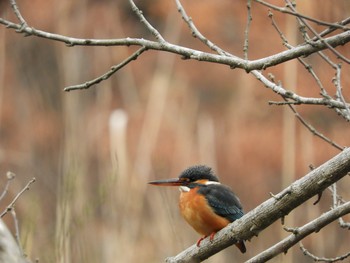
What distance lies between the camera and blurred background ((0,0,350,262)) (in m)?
4.78

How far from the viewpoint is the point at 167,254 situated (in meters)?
4.18

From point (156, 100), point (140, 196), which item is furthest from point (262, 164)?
point (140, 196)

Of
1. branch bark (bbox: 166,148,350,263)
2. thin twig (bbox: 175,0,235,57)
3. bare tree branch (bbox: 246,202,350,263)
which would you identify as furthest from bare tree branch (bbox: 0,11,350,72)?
bare tree branch (bbox: 246,202,350,263)

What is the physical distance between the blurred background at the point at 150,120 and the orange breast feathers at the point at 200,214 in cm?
72

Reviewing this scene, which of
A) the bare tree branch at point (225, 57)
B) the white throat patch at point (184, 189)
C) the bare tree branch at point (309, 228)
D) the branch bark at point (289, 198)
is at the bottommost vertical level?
the bare tree branch at point (309, 228)

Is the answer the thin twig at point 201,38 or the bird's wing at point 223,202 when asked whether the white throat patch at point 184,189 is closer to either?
the bird's wing at point 223,202

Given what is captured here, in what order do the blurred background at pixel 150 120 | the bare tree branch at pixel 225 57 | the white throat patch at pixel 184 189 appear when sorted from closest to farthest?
the bare tree branch at pixel 225 57 < the white throat patch at pixel 184 189 < the blurred background at pixel 150 120

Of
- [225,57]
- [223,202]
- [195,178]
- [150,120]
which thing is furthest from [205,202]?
[150,120]

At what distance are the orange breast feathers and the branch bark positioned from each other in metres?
0.75

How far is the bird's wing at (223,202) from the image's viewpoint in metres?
3.32

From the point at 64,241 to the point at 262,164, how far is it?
18.0ft

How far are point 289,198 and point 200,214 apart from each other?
1.20 m

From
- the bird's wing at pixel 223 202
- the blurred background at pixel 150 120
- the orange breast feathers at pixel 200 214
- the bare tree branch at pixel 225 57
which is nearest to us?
the bare tree branch at pixel 225 57

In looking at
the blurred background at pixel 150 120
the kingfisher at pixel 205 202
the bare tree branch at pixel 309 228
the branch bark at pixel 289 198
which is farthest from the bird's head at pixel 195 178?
the bare tree branch at pixel 309 228
